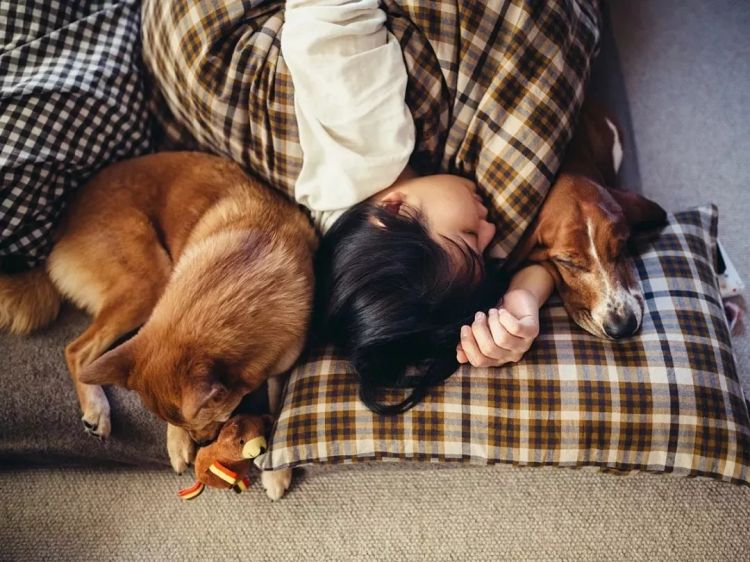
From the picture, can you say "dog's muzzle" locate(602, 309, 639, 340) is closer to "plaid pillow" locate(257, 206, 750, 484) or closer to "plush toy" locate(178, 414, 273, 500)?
"plaid pillow" locate(257, 206, 750, 484)

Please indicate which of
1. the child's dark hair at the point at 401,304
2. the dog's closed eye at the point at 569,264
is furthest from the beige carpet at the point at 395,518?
the dog's closed eye at the point at 569,264

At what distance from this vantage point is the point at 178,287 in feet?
4.32

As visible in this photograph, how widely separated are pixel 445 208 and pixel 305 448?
68 cm

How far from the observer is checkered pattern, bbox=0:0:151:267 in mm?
1423

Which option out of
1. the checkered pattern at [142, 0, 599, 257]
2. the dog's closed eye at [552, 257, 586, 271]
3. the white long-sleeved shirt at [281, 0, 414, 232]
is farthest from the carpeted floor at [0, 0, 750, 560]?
the white long-sleeved shirt at [281, 0, 414, 232]

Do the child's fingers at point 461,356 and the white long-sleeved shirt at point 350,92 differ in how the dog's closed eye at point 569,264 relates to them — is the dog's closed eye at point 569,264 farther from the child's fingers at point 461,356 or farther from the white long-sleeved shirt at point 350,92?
the white long-sleeved shirt at point 350,92

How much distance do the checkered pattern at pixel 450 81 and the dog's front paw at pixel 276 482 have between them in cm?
84

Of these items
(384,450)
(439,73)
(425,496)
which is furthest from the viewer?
(425,496)

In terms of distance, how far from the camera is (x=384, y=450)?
129 centimetres

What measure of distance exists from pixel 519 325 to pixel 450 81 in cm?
68

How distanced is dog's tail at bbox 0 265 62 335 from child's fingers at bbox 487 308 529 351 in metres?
1.24

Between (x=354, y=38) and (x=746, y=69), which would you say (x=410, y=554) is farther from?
(x=746, y=69)

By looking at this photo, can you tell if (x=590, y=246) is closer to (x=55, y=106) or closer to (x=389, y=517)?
(x=389, y=517)

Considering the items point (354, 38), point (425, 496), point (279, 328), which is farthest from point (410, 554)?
point (354, 38)
